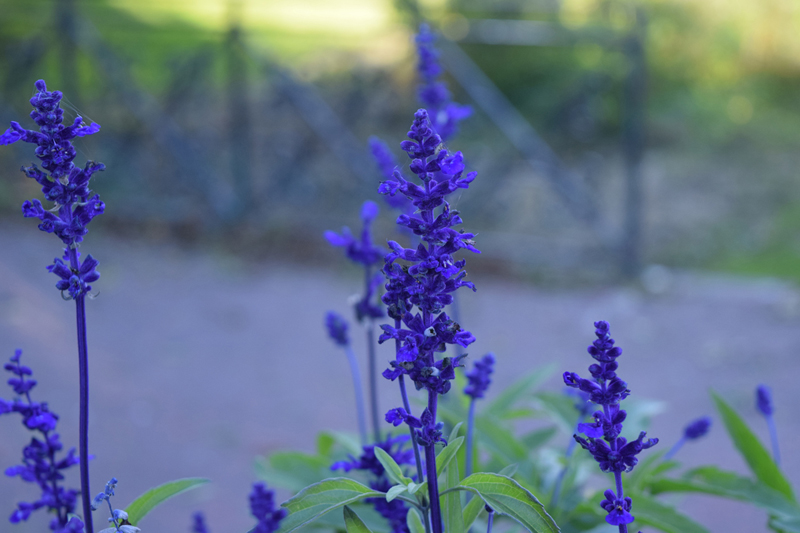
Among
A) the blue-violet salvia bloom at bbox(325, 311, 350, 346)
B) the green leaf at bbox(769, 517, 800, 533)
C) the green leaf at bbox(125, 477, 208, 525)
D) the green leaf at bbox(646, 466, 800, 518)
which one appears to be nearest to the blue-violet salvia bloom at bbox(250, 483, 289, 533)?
the green leaf at bbox(125, 477, 208, 525)

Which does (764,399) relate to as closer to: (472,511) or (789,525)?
(789,525)

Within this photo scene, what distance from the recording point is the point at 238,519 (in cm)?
391

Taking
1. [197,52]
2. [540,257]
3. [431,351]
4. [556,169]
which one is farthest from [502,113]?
[431,351]

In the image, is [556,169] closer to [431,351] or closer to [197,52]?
[197,52]

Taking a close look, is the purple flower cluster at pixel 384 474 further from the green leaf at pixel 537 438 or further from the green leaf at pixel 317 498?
the green leaf at pixel 537 438

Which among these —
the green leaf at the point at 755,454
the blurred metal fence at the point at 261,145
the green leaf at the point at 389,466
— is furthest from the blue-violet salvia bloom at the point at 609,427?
the blurred metal fence at the point at 261,145

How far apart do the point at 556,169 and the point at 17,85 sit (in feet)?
17.5

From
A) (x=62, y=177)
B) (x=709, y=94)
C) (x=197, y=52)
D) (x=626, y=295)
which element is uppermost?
(x=709, y=94)

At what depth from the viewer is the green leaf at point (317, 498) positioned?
1.31 meters

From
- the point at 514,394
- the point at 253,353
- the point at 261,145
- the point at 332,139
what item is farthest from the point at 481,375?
the point at 261,145

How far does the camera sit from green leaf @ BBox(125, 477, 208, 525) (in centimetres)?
139

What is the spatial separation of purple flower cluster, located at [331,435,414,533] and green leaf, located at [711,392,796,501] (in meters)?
0.85

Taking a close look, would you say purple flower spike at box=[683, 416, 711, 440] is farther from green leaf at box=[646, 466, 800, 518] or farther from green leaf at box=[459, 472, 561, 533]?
green leaf at box=[459, 472, 561, 533]

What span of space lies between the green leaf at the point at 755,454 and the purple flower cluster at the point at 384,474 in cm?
85
